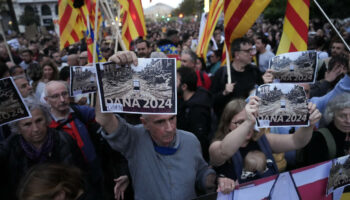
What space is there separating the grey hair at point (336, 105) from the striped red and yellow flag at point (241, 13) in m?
1.31

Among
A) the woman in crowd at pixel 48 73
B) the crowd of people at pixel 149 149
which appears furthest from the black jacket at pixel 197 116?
the woman in crowd at pixel 48 73

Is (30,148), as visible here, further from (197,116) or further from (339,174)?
(339,174)

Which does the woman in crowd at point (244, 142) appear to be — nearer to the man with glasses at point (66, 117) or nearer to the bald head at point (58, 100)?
the man with glasses at point (66, 117)

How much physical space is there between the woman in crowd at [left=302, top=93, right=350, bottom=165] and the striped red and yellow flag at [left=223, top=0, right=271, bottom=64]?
138cm

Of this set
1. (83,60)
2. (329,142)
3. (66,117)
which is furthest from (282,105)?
(83,60)

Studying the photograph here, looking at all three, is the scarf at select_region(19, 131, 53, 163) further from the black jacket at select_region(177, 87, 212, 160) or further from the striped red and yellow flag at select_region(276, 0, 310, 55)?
the striped red and yellow flag at select_region(276, 0, 310, 55)

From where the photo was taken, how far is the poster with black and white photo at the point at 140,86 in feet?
5.55

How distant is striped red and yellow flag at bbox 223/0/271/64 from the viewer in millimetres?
3086

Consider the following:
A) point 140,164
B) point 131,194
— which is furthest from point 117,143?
point 131,194

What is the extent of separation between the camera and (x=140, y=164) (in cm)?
185

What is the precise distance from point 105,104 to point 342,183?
1721 mm

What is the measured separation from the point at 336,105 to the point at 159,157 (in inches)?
58.3

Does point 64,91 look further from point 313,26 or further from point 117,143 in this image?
point 313,26

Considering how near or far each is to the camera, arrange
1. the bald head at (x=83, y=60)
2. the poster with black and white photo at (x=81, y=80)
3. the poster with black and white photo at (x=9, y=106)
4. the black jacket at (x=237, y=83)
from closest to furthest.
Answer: the poster with black and white photo at (x=9, y=106) < the poster with black and white photo at (x=81, y=80) < the black jacket at (x=237, y=83) < the bald head at (x=83, y=60)
